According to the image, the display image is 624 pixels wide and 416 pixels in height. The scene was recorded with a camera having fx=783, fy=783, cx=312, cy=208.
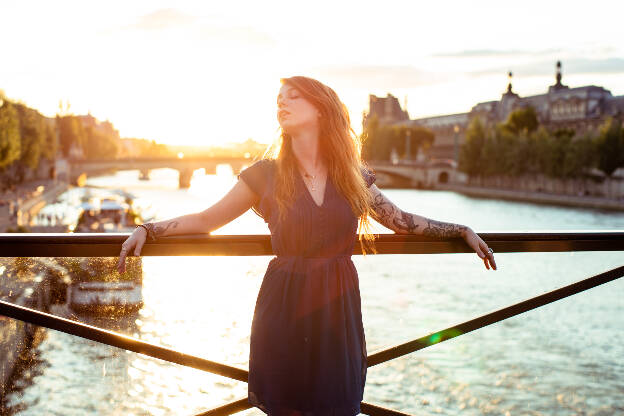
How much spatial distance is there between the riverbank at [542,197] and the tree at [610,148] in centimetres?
215

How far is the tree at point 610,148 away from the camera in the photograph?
1809 inches

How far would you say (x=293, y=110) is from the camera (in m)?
1.95

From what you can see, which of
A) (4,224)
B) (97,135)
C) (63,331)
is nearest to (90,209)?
(4,224)

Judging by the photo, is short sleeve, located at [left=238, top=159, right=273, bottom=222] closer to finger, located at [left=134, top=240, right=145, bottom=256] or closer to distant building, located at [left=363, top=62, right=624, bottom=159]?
finger, located at [left=134, top=240, right=145, bottom=256]

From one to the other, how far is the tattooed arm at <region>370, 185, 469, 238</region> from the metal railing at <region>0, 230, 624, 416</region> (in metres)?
0.02

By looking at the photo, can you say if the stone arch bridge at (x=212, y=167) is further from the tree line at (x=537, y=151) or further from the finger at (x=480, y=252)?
the finger at (x=480, y=252)

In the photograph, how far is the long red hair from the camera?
191 centimetres

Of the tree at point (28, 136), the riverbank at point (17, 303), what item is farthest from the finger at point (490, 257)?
the tree at point (28, 136)

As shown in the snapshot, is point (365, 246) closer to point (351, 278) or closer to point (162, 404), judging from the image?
point (351, 278)

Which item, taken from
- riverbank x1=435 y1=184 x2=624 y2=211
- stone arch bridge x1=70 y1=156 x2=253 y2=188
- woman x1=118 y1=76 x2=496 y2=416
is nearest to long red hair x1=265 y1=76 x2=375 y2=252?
woman x1=118 y1=76 x2=496 y2=416

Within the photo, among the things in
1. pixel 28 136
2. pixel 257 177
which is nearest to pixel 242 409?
pixel 257 177

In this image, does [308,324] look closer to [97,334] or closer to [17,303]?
[97,334]

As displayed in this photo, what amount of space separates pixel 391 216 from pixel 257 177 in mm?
392

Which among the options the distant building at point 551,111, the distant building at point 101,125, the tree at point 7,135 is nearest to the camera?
the tree at point 7,135
